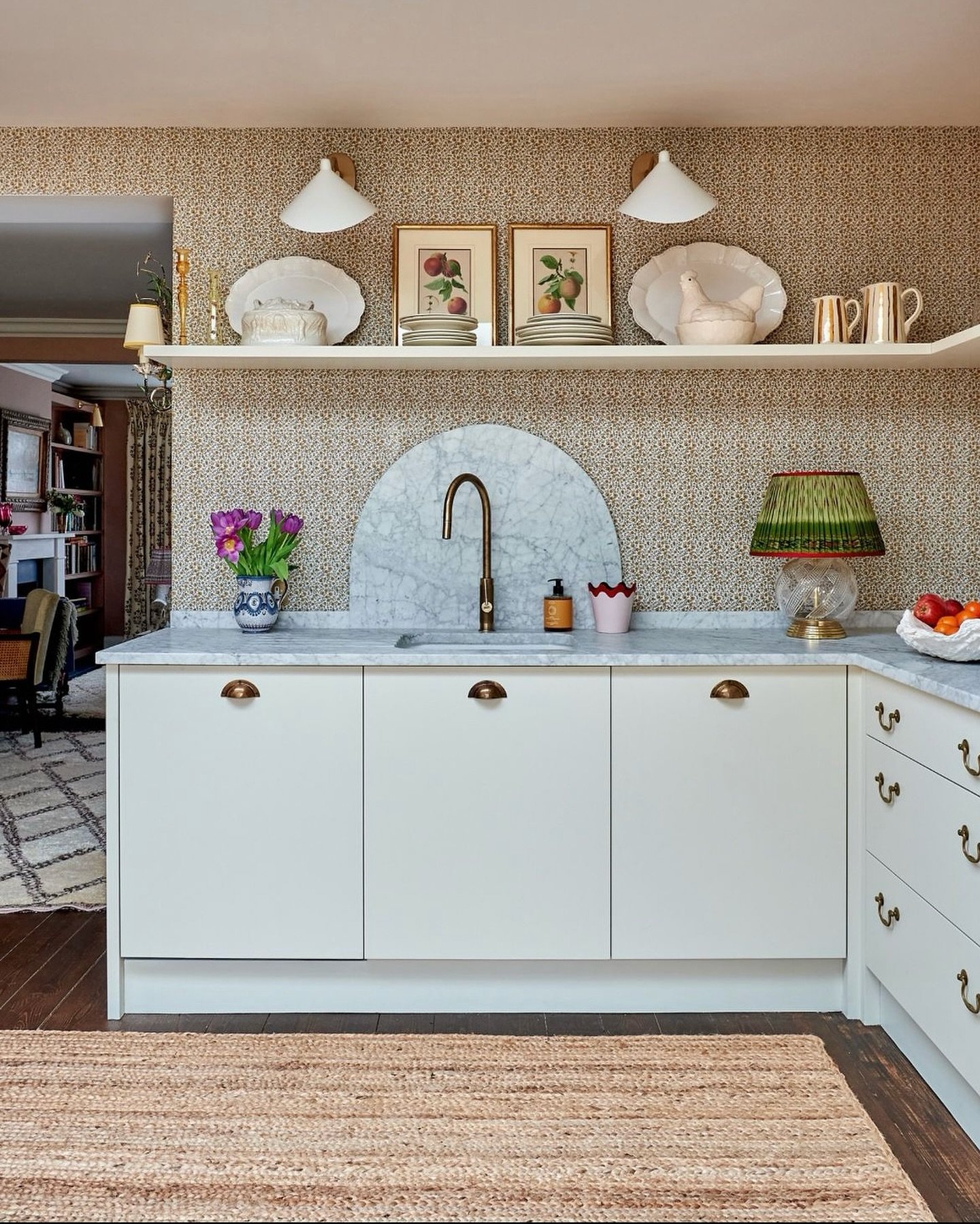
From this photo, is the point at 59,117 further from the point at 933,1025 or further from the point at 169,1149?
the point at 933,1025

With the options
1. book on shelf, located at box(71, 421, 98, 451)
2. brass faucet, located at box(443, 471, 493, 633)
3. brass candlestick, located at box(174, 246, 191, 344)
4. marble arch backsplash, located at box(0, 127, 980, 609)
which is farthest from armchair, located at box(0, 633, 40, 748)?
book on shelf, located at box(71, 421, 98, 451)

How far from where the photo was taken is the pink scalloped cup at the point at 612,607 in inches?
115

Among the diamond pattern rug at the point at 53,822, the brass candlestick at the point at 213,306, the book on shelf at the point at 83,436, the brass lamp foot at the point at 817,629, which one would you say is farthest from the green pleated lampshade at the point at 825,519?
the book on shelf at the point at 83,436

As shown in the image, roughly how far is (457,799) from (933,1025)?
1.11 metres

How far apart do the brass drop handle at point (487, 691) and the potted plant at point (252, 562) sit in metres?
0.73

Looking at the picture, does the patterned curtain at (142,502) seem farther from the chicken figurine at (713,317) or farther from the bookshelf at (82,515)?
the chicken figurine at (713,317)

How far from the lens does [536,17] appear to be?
2.43 metres

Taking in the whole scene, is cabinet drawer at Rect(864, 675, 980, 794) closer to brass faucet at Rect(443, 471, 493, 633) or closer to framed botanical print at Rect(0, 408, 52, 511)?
brass faucet at Rect(443, 471, 493, 633)

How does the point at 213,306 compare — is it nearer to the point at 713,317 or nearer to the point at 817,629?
the point at 713,317

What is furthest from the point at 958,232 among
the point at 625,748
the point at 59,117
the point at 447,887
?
the point at 59,117

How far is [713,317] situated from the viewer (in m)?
2.83

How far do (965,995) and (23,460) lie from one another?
815cm

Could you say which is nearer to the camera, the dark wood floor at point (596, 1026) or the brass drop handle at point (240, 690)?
the dark wood floor at point (596, 1026)

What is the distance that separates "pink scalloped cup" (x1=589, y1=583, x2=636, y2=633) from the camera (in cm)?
Answer: 293
